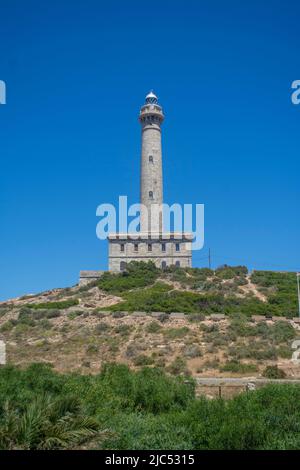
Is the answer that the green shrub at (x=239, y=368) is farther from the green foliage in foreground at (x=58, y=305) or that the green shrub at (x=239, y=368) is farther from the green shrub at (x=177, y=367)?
the green foliage in foreground at (x=58, y=305)

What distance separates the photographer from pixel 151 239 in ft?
162

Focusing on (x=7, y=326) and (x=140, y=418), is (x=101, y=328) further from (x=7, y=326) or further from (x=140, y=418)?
(x=140, y=418)

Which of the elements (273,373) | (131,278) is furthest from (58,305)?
(273,373)

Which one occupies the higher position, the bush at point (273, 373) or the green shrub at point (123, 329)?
the green shrub at point (123, 329)

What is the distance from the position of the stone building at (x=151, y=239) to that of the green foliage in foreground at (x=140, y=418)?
35.5 m

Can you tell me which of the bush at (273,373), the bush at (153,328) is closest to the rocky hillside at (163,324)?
the bush at (153,328)

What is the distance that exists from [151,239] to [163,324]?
1911 centimetres

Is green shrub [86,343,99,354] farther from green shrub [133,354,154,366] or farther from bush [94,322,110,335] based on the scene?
green shrub [133,354,154,366]

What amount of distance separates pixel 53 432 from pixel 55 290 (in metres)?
36.5

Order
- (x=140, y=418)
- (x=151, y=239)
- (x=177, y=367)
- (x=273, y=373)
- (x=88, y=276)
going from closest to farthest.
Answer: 1. (x=140, y=418)
2. (x=273, y=373)
3. (x=177, y=367)
4. (x=88, y=276)
5. (x=151, y=239)

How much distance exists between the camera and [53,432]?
29.9 ft

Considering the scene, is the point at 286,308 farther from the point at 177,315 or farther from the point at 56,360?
the point at 56,360

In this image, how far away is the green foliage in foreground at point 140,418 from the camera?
8.85m
